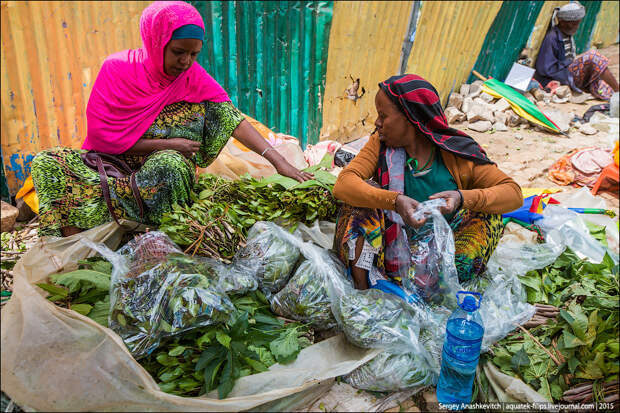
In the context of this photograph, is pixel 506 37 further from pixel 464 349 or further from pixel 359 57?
pixel 464 349

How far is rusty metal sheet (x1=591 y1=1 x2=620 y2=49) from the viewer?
35.2 ft

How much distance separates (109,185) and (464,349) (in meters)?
1.99

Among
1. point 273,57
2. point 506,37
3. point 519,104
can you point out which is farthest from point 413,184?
point 506,37

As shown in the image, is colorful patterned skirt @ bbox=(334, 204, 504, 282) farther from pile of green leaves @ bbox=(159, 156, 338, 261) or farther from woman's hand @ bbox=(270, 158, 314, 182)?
woman's hand @ bbox=(270, 158, 314, 182)

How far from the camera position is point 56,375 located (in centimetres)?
156

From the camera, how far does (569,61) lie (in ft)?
27.9

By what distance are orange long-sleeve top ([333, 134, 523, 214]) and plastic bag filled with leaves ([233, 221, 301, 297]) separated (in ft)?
1.27

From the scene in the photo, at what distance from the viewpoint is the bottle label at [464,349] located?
1842 mm

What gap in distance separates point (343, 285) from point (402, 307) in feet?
1.00

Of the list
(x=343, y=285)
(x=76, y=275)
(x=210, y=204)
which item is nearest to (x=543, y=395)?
(x=343, y=285)

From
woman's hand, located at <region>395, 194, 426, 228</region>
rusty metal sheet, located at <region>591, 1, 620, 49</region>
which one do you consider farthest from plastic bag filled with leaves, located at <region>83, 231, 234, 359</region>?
rusty metal sheet, located at <region>591, 1, 620, 49</region>

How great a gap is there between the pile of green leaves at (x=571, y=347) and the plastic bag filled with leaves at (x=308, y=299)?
0.82m

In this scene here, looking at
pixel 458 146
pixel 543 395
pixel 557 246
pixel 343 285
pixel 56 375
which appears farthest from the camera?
pixel 557 246

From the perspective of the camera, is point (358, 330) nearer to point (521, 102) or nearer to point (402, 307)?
point (402, 307)
